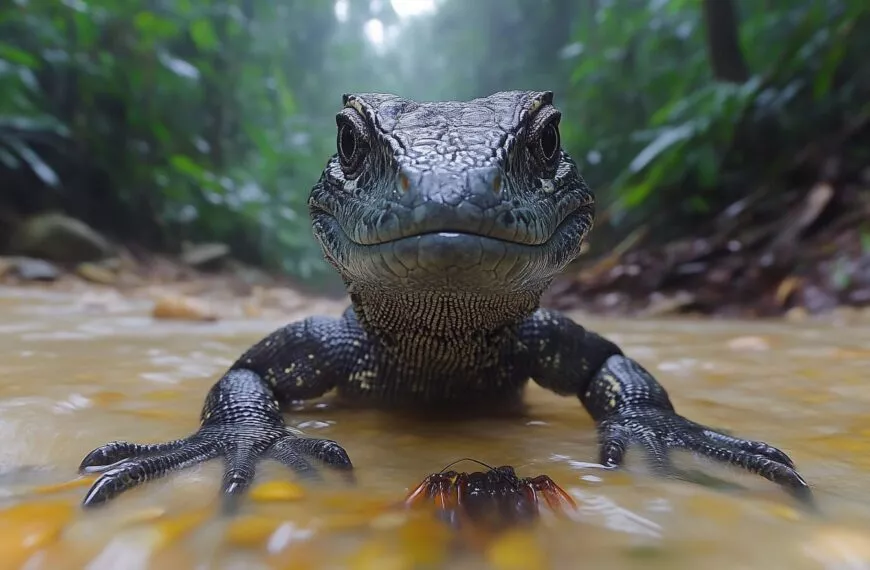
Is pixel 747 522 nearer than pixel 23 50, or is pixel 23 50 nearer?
pixel 747 522

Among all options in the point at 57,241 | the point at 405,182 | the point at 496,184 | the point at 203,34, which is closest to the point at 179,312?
the point at 405,182

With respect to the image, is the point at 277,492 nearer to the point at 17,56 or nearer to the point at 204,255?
the point at 17,56

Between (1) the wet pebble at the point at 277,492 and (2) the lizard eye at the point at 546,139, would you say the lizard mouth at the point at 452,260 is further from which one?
(1) the wet pebble at the point at 277,492

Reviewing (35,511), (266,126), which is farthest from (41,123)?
(35,511)

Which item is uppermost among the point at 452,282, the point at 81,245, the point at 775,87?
the point at 775,87

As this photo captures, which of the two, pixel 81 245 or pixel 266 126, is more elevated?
pixel 266 126

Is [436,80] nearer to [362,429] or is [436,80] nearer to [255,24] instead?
[255,24]
